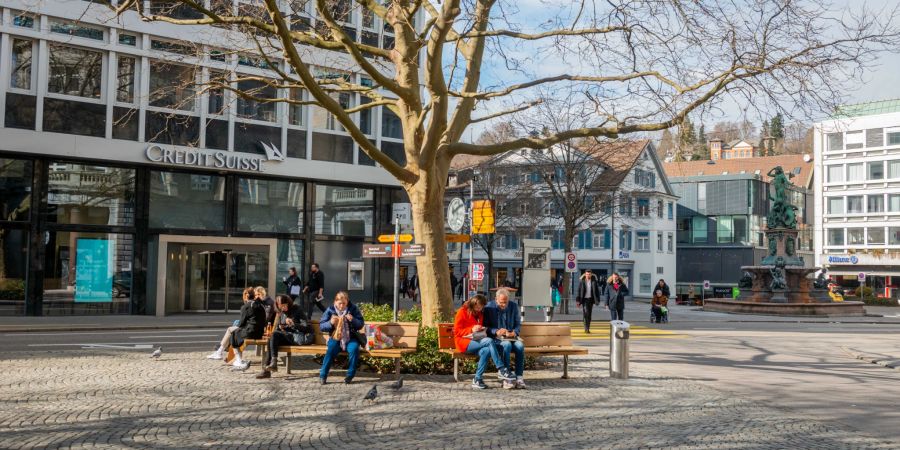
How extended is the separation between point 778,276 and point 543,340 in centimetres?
2929

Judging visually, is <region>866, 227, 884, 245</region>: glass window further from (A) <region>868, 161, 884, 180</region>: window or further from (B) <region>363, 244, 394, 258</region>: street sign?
(B) <region>363, 244, 394, 258</region>: street sign

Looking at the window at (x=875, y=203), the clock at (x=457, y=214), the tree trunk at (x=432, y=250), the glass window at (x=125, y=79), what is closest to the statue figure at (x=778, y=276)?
the clock at (x=457, y=214)

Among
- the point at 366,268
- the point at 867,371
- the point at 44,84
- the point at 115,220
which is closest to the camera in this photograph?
the point at 867,371

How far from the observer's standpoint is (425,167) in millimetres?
13414

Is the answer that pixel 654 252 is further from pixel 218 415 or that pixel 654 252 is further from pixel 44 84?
pixel 218 415

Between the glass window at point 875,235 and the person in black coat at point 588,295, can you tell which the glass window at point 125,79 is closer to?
the person in black coat at point 588,295

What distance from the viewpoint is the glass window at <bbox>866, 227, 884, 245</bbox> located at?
7450 cm

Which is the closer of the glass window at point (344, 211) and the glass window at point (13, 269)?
the glass window at point (13, 269)

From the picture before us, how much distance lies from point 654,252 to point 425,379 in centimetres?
6263

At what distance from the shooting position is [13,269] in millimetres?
25219

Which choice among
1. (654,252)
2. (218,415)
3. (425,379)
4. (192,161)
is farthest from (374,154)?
(654,252)

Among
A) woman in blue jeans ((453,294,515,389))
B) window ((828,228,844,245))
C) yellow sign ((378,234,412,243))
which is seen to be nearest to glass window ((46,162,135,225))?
yellow sign ((378,234,412,243))

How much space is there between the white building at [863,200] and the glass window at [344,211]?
52.5m

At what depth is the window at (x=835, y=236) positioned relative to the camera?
77.5 m
